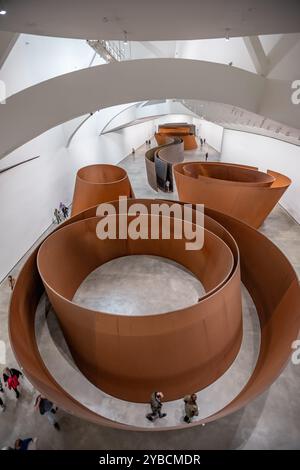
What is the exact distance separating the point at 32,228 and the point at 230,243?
31.3 feet

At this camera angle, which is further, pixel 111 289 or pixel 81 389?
pixel 111 289

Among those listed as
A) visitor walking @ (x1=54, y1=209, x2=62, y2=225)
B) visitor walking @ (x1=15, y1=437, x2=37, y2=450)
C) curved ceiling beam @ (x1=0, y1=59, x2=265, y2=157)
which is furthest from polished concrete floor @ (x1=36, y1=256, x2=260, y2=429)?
visitor walking @ (x1=54, y1=209, x2=62, y2=225)

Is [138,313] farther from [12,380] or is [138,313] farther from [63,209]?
[63,209]

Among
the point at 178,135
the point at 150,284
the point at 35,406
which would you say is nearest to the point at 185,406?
the point at 35,406

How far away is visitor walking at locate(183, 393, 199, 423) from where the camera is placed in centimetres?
531

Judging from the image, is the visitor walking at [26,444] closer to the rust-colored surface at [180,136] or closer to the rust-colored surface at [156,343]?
the rust-colored surface at [156,343]

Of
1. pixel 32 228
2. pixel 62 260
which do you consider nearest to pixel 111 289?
pixel 62 260

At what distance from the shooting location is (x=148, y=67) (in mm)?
6348

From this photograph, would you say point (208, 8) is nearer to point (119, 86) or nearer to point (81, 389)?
point (119, 86)

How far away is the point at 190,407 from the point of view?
532cm

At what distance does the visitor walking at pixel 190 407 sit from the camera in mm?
5309

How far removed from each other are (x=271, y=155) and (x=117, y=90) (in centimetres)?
1322

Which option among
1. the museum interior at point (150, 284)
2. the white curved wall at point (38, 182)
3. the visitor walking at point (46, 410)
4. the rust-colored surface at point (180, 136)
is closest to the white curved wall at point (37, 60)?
the museum interior at point (150, 284)

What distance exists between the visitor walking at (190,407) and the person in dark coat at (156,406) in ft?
1.63
